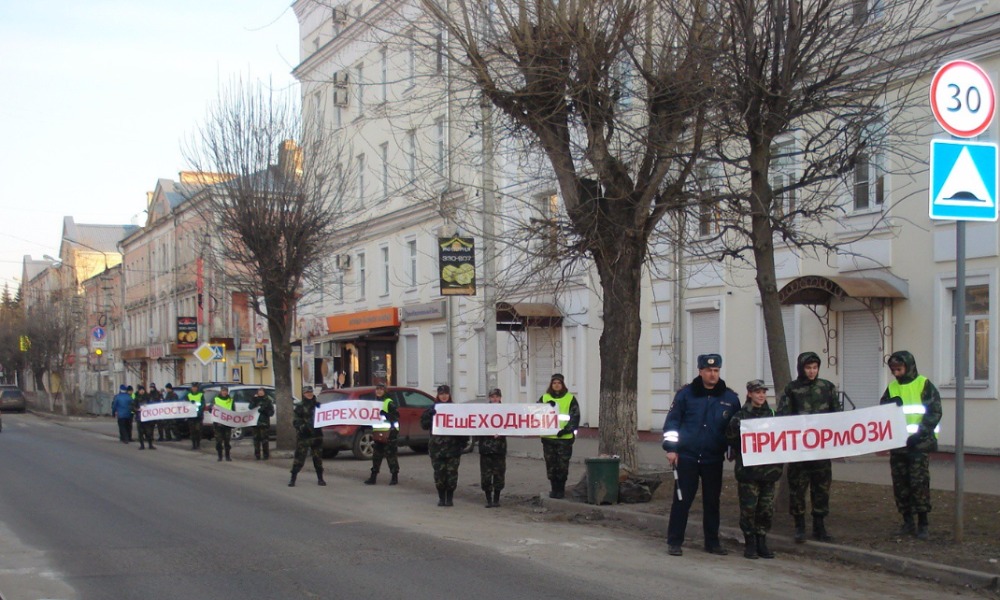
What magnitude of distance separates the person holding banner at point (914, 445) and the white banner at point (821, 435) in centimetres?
15

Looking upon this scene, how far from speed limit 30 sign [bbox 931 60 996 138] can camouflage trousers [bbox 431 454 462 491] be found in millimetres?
7927

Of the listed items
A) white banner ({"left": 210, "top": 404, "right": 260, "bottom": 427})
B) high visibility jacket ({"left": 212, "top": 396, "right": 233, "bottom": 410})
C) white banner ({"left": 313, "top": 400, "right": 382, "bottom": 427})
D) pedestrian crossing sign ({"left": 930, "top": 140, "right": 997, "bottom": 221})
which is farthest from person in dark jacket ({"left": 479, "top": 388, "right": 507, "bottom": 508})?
high visibility jacket ({"left": 212, "top": 396, "right": 233, "bottom": 410})

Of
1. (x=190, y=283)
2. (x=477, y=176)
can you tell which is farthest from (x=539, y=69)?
(x=190, y=283)

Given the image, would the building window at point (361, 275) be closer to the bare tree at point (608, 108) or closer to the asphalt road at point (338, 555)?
the asphalt road at point (338, 555)

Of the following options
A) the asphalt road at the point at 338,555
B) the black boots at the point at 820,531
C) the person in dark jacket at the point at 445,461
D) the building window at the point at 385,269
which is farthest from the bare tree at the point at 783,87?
the building window at the point at 385,269

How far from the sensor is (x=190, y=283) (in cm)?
5866

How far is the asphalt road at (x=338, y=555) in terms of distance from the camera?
27.6 ft

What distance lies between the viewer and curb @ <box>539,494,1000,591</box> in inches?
327

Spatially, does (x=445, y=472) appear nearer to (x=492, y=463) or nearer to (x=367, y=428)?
(x=492, y=463)

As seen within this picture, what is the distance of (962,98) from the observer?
9.33 metres

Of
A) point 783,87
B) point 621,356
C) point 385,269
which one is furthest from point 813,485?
point 385,269

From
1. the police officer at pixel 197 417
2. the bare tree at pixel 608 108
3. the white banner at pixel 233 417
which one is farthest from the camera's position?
the police officer at pixel 197 417

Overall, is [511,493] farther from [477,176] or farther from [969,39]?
[477,176]

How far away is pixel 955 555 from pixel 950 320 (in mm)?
9792
